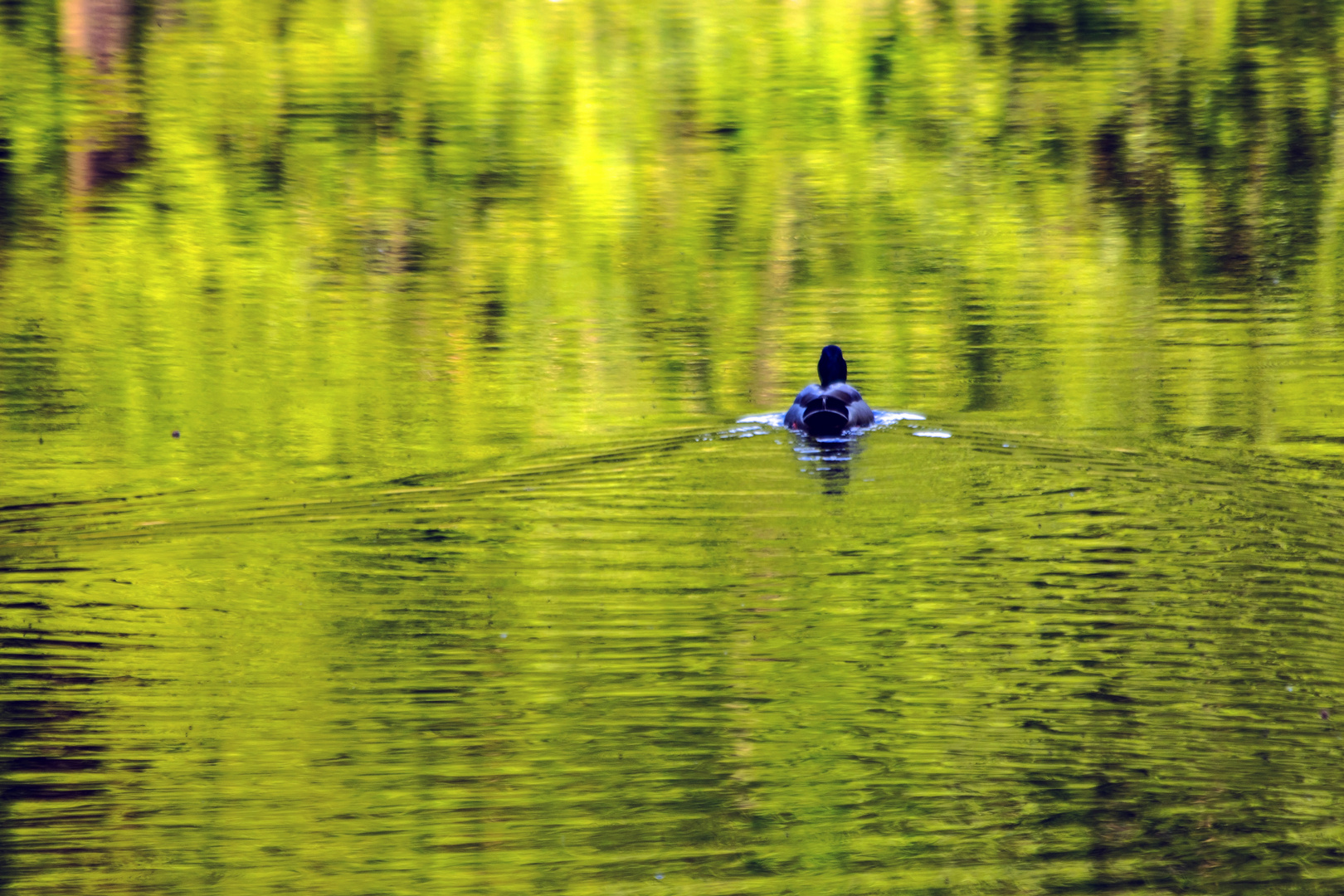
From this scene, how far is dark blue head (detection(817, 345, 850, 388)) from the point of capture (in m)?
10.5

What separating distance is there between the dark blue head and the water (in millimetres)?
321

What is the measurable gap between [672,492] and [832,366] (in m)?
1.83

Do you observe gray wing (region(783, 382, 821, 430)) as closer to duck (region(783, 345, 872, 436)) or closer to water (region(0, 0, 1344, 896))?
duck (region(783, 345, 872, 436))

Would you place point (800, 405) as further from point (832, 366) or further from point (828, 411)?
point (832, 366)

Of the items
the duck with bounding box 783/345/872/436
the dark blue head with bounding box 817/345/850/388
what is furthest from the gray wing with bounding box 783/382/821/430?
the dark blue head with bounding box 817/345/850/388

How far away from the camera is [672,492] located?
9.06 meters

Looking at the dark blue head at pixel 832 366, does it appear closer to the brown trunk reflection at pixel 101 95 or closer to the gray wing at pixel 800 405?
the gray wing at pixel 800 405

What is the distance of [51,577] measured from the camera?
8133mm

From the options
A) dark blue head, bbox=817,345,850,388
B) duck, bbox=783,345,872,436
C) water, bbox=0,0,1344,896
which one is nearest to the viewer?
water, bbox=0,0,1344,896

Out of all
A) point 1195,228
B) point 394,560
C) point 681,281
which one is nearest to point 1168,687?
point 394,560

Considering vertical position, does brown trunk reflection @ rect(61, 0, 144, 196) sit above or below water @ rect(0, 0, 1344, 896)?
above

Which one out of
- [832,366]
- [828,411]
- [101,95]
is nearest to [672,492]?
[828,411]

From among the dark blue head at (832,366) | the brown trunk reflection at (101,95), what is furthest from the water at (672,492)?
the dark blue head at (832,366)

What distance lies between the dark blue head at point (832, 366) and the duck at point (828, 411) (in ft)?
0.47
